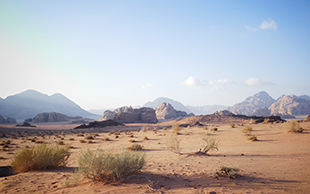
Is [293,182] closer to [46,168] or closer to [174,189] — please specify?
[174,189]

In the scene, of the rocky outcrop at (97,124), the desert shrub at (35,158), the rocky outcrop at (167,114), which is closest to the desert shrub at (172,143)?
the desert shrub at (35,158)

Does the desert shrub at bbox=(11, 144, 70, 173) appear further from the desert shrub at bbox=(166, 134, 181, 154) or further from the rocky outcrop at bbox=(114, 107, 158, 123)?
the rocky outcrop at bbox=(114, 107, 158, 123)

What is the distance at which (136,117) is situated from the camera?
64062mm

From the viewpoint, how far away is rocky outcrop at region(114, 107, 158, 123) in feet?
202

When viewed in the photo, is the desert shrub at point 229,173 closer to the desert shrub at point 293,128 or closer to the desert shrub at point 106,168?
the desert shrub at point 106,168

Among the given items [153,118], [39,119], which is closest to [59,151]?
[153,118]

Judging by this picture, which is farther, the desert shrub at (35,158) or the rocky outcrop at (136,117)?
the rocky outcrop at (136,117)

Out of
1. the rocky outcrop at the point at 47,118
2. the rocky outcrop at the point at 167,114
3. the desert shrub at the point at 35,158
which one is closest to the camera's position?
the desert shrub at the point at 35,158

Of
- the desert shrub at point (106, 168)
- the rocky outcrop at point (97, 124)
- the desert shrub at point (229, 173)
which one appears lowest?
the rocky outcrop at point (97, 124)

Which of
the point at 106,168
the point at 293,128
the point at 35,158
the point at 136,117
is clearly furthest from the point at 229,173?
the point at 136,117

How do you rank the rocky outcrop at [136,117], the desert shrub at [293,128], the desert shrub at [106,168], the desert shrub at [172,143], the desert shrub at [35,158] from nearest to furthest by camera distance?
the desert shrub at [106,168] < the desert shrub at [35,158] < the desert shrub at [172,143] < the desert shrub at [293,128] < the rocky outcrop at [136,117]

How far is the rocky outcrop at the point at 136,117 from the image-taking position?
6148 centimetres

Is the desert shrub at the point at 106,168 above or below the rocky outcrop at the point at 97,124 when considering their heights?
above

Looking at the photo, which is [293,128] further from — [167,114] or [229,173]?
[167,114]
